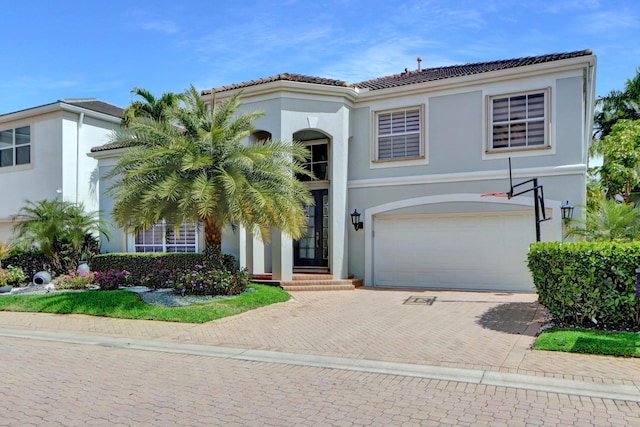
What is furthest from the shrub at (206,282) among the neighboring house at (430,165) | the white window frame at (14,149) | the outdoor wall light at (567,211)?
the white window frame at (14,149)

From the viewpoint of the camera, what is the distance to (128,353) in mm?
8375

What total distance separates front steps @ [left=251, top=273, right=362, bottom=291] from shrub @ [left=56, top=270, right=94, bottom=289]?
4902 mm

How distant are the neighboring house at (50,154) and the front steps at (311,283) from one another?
30.4 ft

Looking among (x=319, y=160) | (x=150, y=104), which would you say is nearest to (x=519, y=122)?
(x=319, y=160)

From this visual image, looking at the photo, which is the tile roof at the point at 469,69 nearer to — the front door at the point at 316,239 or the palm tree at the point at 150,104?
the front door at the point at 316,239

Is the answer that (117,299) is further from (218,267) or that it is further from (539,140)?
(539,140)

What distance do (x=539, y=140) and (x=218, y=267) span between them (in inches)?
373

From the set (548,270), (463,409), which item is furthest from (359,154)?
(463,409)

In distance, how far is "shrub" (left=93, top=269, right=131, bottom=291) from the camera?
571 inches

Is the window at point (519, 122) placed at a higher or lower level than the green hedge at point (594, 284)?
higher

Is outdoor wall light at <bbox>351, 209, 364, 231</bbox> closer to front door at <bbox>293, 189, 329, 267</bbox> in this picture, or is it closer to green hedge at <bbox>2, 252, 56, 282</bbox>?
front door at <bbox>293, 189, 329, 267</bbox>

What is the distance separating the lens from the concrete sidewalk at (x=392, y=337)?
6664 millimetres

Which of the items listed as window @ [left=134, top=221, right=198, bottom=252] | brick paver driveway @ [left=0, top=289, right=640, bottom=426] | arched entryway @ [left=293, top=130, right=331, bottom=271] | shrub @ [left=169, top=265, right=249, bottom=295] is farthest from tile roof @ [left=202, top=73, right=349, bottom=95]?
brick paver driveway @ [left=0, top=289, right=640, bottom=426]

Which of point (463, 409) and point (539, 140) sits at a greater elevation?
point (539, 140)
